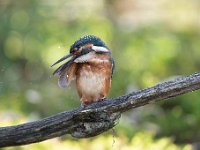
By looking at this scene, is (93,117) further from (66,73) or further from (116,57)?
(116,57)

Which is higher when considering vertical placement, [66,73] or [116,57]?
[116,57]

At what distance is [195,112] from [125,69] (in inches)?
62.0

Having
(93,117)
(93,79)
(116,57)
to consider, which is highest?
(116,57)

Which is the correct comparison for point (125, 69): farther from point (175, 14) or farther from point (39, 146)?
point (175, 14)

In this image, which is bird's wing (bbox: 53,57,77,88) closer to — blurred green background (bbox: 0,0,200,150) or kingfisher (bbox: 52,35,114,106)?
kingfisher (bbox: 52,35,114,106)

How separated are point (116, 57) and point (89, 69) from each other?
4096mm

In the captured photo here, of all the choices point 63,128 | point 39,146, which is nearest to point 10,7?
point 39,146

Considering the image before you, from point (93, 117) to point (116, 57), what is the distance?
13.6 feet

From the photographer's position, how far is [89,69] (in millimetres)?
3311

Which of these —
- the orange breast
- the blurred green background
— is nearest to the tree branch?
the orange breast

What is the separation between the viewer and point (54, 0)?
9273 millimetres

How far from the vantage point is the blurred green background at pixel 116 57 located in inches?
197

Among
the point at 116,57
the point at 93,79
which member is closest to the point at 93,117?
the point at 93,79

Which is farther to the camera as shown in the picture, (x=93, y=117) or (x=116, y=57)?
(x=116, y=57)
